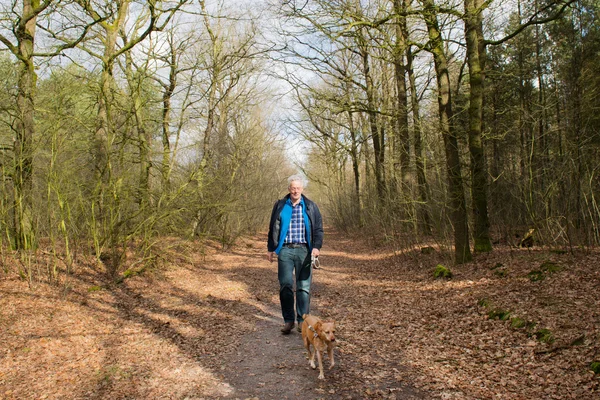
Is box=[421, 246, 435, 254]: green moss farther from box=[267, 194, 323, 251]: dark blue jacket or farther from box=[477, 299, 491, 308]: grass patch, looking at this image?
box=[267, 194, 323, 251]: dark blue jacket

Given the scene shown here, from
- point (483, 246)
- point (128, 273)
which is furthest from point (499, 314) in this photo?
point (128, 273)

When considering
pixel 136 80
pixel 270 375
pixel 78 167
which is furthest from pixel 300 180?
pixel 136 80

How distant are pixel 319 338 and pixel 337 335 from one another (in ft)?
5.27

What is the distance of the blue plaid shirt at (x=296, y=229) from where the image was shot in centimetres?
549

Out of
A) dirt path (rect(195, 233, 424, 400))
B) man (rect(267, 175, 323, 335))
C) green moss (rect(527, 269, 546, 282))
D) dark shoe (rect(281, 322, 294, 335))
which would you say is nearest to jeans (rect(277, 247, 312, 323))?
man (rect(267, 175, 323, 335))

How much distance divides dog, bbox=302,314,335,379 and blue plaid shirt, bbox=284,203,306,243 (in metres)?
1.21

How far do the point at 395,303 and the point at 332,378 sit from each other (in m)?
3.71

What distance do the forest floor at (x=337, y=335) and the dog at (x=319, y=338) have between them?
0.16 metres

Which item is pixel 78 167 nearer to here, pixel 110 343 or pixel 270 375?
pixel 110 343

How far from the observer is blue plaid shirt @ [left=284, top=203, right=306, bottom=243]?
5488 millimetres

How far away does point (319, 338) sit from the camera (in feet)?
13.9

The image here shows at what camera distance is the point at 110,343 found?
571cm

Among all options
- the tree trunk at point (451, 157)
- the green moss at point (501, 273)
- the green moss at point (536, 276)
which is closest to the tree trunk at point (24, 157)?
the tree trunk at point (451, 157)

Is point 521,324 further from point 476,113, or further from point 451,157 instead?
point 476,113
